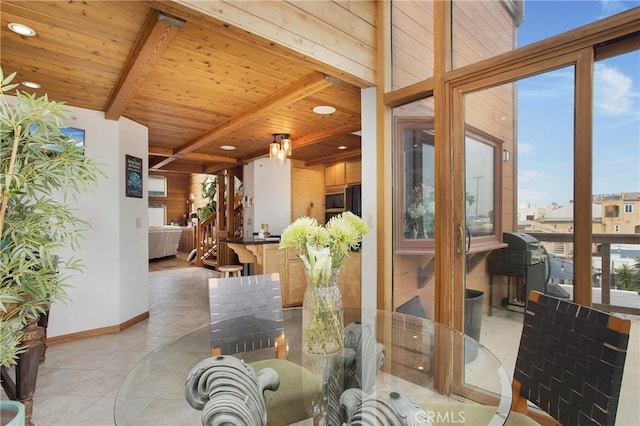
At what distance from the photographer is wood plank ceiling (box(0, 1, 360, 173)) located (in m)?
1.93

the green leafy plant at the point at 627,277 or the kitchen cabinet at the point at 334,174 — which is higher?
the kitchen cabinet at the point at 334,174

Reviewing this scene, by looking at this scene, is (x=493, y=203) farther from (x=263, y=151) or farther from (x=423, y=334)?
(x=263, y=151)

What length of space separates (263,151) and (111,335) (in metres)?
3.59

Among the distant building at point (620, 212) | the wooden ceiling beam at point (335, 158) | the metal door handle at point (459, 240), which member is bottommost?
the metal door handle at point (459, 240)

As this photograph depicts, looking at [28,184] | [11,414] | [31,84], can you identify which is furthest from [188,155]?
[11,414]

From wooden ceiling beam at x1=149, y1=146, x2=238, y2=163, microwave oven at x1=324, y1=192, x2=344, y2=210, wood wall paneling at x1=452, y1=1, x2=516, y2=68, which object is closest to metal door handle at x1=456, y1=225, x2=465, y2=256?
wood wall paneling at x1=452, y1=1, x2=516, y2=68

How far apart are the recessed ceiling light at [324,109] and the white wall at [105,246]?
224cm

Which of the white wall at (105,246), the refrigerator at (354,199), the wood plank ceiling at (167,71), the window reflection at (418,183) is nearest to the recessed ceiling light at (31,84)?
the wood plank ceiling at (167,71)

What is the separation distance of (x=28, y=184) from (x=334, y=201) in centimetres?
532

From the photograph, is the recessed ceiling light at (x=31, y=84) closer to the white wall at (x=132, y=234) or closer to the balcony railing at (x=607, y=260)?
the white wall at (x=132, y=234)

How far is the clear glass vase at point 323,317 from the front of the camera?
1.26m

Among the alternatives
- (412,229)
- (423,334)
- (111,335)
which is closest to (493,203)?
(412,229)

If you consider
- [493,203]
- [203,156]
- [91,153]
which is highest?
[203,156]

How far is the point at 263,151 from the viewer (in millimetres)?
5871
